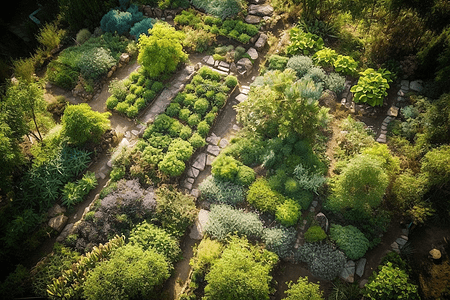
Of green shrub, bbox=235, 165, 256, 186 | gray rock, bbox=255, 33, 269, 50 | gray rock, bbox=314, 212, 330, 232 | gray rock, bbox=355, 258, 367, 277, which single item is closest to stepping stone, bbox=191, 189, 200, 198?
green shrub, bbox=235, 165, 256, 186

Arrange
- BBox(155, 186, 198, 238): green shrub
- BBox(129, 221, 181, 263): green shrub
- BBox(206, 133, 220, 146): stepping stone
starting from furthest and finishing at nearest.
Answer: BBox(206, 133, 220, 146): stepping stone → BBox(155, 186, 198, 238): green shrub → BBox(129, 221, 181, 263): green shrub

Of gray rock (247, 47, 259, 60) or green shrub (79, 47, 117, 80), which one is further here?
gray rock (247, 47, 259, 60)

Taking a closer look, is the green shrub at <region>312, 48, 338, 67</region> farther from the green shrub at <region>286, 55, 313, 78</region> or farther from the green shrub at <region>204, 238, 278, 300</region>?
the green shrub at <region>204, 238, 278, 300</region>

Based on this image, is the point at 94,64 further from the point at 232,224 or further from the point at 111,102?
the point at 232,224

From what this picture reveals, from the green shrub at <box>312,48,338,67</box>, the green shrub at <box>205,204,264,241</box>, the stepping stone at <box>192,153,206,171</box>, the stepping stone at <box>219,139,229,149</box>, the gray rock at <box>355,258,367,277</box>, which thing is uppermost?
the green shrub at <box>312,48,338,67</box>

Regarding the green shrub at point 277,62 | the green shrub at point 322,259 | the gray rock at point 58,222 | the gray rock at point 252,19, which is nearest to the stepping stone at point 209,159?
the green shrub at point 322,259

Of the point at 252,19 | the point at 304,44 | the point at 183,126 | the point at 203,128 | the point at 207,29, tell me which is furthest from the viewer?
the point at 252,19

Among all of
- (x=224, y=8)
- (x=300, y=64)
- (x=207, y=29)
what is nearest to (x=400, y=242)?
(x=300, y=64)
